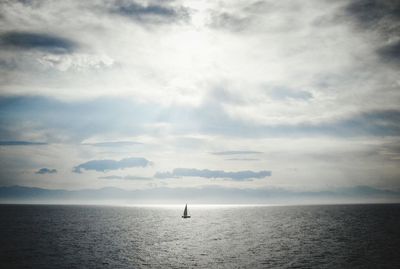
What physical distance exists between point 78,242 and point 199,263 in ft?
126

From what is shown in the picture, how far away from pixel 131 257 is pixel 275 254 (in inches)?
1110

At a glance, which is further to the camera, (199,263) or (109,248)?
(109,248)

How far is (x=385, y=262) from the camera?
56906 millimetres

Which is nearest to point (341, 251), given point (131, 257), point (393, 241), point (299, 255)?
point (299, 255)

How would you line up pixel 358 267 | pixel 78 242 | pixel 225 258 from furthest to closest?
pixel 78 242 → pixel 225 258 → pixel 358 267

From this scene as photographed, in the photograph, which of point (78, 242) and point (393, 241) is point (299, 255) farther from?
point (78, 242)

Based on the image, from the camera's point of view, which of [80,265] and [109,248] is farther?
[109,248]

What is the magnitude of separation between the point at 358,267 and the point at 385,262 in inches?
285

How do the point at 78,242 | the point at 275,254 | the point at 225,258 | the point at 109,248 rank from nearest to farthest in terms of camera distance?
the point at 225,258
the point at 275,254
the point at 109,248
the point at 78,242

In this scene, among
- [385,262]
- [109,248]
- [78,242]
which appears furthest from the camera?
[78,242]

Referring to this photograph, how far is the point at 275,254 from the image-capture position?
216 feet

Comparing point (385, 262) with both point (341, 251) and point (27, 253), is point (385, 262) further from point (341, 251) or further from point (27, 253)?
point (27, 253)

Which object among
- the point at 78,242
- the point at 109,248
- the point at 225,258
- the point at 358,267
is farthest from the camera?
the point at 78,242

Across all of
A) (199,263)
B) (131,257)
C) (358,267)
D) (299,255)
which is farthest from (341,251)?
(131,257)
